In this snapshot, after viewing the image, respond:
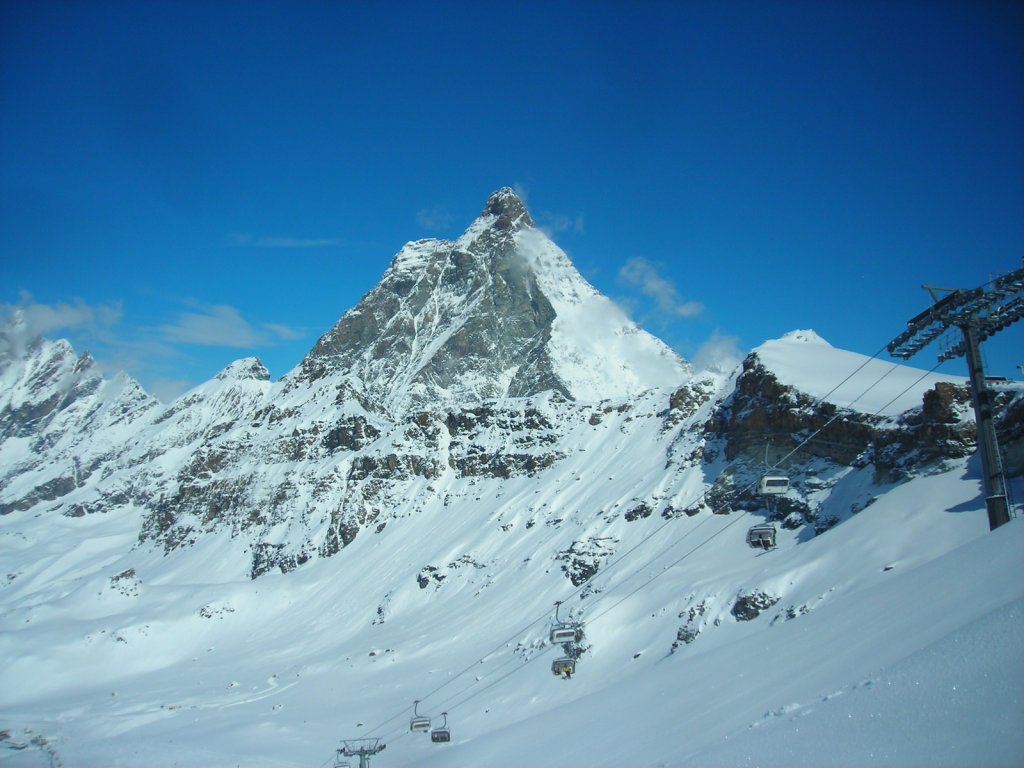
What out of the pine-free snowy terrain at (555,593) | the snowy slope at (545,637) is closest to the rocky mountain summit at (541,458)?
the pine-free snowy terrain at (555,593)

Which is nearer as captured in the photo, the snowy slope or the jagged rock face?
the snowy slope

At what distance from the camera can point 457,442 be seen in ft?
451

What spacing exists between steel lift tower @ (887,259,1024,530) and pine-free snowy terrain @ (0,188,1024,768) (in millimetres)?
4466

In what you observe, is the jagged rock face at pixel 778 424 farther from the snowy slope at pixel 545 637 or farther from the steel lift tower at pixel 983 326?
the steel lift tower at pixel 983 326

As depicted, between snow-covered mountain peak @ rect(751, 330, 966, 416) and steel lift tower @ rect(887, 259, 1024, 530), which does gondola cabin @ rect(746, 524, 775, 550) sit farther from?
snow-covered mountain peak @ rect(751, 330, 966, 416)

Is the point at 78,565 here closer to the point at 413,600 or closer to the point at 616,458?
the point at 413,600

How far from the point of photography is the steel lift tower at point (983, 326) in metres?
26.3

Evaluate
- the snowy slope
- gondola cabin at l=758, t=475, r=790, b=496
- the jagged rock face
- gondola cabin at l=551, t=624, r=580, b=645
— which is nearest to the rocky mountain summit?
the jagged rock face

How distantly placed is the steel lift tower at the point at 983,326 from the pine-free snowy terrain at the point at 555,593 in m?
4.47

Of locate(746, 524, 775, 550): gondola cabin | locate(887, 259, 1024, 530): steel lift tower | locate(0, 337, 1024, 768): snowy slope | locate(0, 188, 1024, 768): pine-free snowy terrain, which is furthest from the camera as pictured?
locate(746, 524, 775, 550): gondola cabin

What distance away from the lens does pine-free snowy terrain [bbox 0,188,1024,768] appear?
49.8ft

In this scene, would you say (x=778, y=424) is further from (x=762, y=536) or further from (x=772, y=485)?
(x=772, y=485)

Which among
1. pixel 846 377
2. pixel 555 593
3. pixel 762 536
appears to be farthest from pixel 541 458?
pixel 762 536

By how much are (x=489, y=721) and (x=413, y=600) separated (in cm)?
4572
